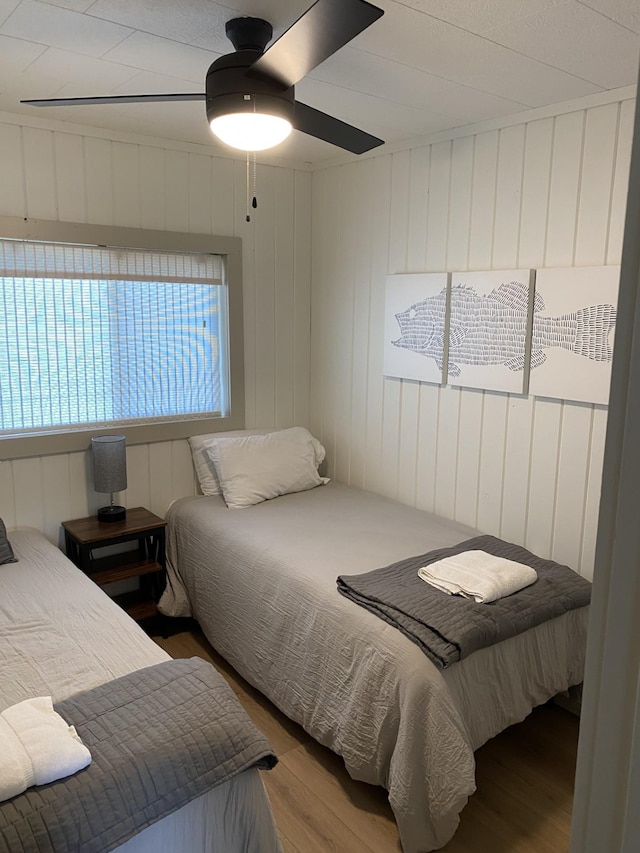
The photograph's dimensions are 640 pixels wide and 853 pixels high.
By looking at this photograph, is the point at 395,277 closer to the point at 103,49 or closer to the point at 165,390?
the point at 165,390

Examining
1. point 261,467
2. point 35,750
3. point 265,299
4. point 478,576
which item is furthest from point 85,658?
point 265,299

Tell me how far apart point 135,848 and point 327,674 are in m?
0.99

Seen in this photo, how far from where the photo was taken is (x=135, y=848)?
146cm

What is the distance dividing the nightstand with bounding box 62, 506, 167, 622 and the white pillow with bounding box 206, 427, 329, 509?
403 millimetres

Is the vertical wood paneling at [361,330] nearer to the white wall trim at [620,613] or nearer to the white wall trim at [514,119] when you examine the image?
the white wall trim at [514,119]

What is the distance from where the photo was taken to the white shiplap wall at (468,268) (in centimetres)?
255

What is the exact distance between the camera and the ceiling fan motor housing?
1844 millimetres

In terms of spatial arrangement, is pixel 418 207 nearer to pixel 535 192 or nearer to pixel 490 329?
pixel 535 192

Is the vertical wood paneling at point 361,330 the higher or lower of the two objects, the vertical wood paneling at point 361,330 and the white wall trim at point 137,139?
the lower

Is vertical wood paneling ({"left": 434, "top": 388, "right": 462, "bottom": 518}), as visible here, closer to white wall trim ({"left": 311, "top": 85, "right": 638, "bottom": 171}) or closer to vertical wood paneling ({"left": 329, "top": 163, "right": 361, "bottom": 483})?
vertical wood paneling ({"left": 329, "top": 163, "right": 361, "bottom": 483})

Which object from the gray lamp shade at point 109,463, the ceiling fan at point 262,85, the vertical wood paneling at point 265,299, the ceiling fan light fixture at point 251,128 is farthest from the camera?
the vertical wood paneling at point 265,299

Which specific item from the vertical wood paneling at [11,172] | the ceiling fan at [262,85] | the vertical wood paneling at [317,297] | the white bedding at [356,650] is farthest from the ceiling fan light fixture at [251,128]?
the vertical wood paneling at [317,297]

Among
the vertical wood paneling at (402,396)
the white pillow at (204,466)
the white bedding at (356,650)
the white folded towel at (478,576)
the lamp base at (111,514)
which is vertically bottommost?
the white bedding at (356,650)

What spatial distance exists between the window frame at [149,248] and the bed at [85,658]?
1.62 ft
